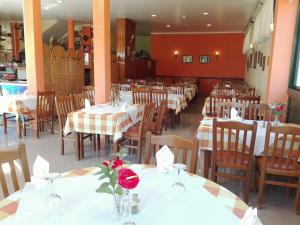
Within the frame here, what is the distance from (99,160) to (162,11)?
6.03 metres

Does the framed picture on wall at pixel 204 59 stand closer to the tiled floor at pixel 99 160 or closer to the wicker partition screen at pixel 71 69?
the tiled floor at pixel 99 160

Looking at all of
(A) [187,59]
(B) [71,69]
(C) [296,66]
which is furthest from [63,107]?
(A) [187,59]

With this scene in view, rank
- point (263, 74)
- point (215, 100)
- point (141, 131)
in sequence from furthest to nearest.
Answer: point (263, 74)
point (215, 100)
point (141, 131)

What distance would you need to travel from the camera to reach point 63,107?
4.04 metres

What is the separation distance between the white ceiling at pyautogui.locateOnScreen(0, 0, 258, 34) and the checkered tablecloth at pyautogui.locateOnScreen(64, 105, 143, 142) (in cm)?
463

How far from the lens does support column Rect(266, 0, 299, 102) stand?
372 centimetres

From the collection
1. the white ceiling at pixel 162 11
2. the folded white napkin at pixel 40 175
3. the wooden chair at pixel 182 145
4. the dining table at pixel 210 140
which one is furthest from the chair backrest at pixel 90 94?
the folded white napkin at pixel 40 175

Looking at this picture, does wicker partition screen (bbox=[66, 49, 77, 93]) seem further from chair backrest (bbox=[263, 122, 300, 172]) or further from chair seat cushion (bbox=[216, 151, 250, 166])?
chair backrest (bbox=[263, 122, 300, 172])

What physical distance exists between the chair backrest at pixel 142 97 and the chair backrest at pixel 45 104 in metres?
1.67

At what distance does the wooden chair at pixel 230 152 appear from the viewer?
8.10ft

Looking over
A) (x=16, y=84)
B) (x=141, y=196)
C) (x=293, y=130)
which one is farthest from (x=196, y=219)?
(x=16, y=84)

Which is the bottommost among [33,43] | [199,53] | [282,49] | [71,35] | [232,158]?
[232,158]

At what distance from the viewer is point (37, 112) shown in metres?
4.86

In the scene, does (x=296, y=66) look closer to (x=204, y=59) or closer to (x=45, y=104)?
(x=45, y=104)
